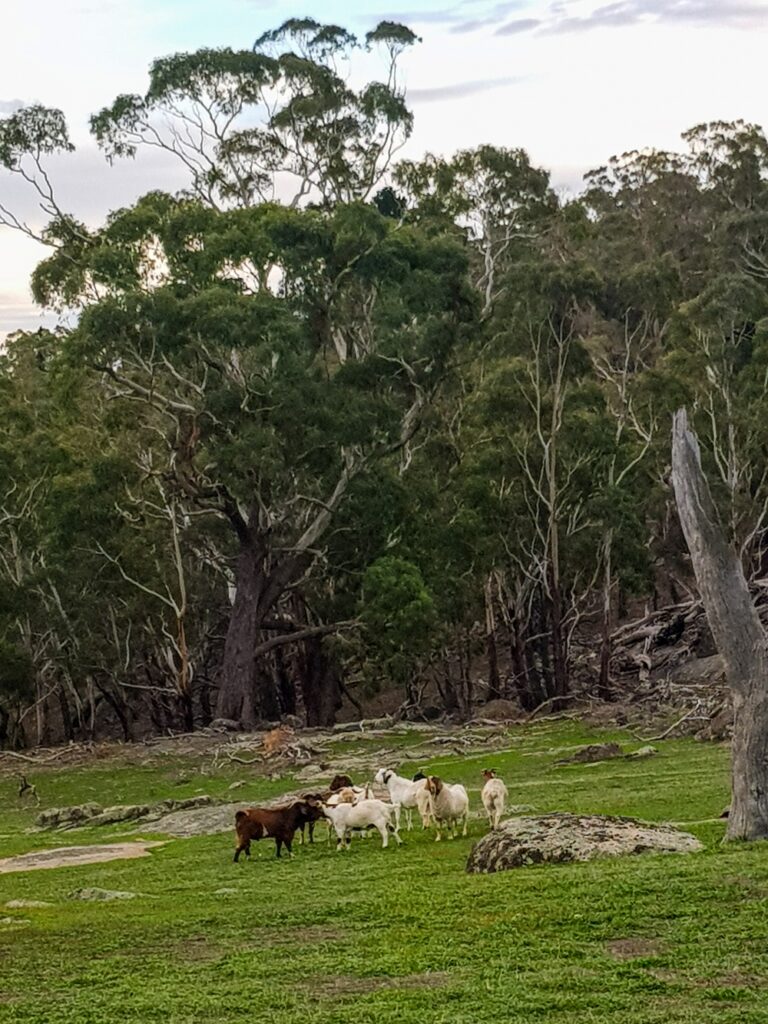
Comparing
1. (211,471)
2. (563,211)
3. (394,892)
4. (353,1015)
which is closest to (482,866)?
(394,892)

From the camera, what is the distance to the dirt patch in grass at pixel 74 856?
2186 centimetres

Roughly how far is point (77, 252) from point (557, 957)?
43038 millimetres

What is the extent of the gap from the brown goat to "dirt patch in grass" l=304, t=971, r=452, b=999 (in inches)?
327

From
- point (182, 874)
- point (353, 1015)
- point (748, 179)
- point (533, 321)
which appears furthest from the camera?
point (748, 179)

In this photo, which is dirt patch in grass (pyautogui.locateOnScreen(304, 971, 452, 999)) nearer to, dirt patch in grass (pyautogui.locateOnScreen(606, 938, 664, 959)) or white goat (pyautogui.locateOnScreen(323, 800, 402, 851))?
dirt patch in grass (pyautogui.locateOnScreen(606, 938, 664, 959))

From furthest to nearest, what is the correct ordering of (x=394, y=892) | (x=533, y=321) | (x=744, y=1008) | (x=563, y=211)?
(x=563, y=211)
(x=533, y=321)
(x=394, y=892)
(x=744, y=1008)

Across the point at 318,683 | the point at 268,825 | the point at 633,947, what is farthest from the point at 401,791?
the point at 318,683

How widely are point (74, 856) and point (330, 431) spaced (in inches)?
1002

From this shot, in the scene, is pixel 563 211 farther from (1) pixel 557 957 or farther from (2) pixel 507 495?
(1) pixel 557 957

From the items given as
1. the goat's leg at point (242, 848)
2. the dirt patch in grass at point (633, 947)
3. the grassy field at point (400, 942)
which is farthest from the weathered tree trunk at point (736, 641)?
the goat's leg at point (242, 848)

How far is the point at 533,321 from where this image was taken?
5075 cm

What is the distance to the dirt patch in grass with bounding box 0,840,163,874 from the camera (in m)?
21.9

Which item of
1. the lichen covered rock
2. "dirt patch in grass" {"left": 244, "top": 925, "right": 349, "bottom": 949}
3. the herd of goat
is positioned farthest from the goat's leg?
"dirt patch in grass" {"left": 244, "top": 925, "right": 349, "bottom": 949}

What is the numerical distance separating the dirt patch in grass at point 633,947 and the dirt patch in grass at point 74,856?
37.8 ft
